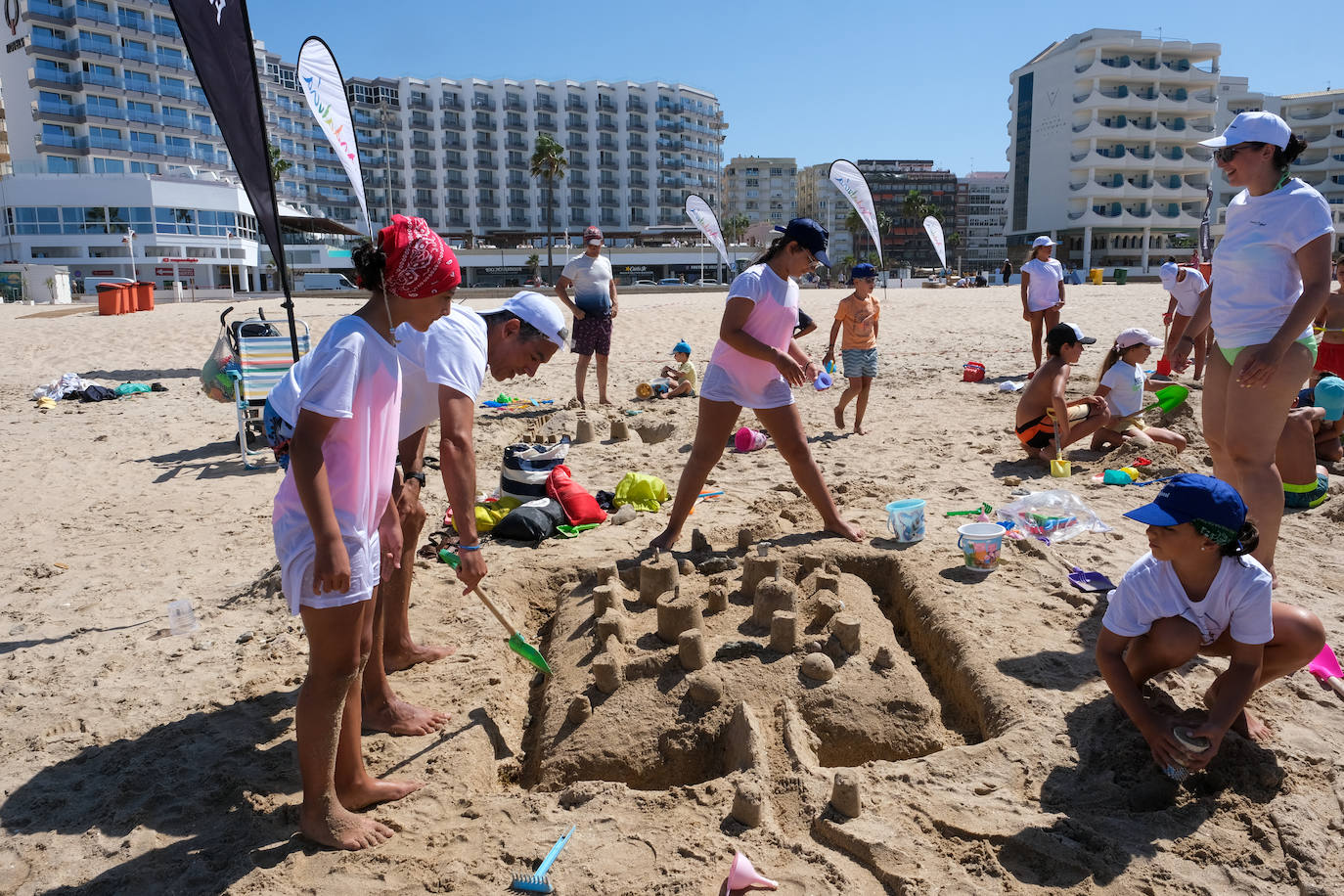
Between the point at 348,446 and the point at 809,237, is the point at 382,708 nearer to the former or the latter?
the point at 348,446

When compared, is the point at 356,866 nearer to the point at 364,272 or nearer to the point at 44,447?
the point at 364,272

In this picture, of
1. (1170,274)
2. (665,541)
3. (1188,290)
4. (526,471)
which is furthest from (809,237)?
(1170,274)

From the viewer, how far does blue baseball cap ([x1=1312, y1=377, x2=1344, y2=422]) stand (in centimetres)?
624

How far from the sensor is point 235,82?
4.79m

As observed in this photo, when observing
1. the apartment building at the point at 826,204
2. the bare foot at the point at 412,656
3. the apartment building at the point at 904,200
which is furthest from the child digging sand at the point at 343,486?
the apartment building at the point at 826,204

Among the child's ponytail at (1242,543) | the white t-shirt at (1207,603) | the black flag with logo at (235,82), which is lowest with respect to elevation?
the white t-shirt at (1207,603)

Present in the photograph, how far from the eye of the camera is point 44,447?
8.20 meters

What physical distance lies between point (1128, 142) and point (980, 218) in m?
55.5

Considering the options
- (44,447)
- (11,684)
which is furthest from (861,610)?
(44,447)

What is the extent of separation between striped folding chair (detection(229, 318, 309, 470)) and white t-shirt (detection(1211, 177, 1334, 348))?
22.0 ft

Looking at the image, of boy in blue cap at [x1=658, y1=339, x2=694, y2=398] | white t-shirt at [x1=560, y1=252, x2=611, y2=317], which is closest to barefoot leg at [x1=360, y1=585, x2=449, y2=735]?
white t-shirt at [x1=560, y1=252, x2=611, y2=317]

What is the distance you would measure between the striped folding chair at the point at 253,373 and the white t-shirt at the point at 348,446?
557 centimetres

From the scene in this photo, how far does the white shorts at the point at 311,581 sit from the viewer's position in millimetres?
2303

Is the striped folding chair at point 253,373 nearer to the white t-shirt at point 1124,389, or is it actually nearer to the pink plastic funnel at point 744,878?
the pink plastic funnel at point 744,878
